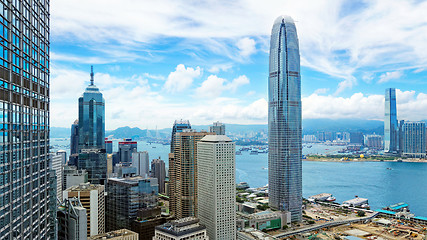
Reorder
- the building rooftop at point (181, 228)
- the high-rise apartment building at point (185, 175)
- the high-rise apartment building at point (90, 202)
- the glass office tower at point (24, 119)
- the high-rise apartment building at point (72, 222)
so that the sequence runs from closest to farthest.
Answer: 1. the glass office tower at point (24, 119)
2. the high-rise apartment building at point (72, 222)
3. the building rooftop at point (181, 228)
4. the high-rise apartment building at point (90, 202)
5. the high-rise apartment building at point (185, 175)

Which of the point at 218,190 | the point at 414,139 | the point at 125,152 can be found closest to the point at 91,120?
the point at 125,152

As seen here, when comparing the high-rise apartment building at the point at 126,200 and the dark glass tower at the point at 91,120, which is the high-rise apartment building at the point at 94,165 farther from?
the high-rise apartment building at the point at 126,200

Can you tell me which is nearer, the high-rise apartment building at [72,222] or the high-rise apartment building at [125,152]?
the high-rise apartment building at [72,222]

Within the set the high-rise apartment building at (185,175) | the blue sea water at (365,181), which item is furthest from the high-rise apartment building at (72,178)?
the blue sea water at (365,181)

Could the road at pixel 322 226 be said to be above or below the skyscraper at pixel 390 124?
below

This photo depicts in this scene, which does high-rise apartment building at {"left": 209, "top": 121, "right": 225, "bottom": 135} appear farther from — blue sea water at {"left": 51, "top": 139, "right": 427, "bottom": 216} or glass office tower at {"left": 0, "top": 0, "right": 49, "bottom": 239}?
glass office tower at {"left": 0, "top": 0, "right": 49, "bottom": 239}

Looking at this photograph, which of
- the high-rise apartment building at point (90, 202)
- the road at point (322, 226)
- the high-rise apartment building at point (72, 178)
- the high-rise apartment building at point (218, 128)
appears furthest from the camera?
the high-rise apartment building at point (218, 128)

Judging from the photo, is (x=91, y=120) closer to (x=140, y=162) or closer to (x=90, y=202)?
(x=140, y=162)

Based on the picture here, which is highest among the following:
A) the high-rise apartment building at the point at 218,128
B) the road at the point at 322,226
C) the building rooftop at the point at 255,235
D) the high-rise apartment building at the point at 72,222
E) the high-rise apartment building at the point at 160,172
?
the high-rise apartment building at the point at 218,128
